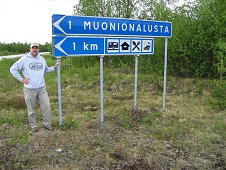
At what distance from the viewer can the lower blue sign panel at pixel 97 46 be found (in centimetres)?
580

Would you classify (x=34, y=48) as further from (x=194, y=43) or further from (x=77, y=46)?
(x=194, y=43)

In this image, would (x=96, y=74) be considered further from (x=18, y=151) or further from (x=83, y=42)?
(x=18, y=151)

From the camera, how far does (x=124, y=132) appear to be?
20.5ft

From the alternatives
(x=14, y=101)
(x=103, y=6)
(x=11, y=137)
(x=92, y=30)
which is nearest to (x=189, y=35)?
(x=92, y=30)

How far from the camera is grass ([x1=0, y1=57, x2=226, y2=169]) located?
489 cm

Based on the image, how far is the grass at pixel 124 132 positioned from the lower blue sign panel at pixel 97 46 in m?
1.58

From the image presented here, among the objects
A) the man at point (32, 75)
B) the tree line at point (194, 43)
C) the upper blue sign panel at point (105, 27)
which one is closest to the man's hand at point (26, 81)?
the man at point (32, 75)

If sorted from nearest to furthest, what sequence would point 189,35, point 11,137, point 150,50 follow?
point 11,137
point 150,50
point 189,35

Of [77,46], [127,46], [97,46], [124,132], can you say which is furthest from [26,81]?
[127,46]

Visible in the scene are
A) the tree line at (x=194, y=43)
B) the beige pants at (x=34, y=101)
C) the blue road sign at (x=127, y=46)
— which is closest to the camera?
the beige pants at (x=34, y=101)

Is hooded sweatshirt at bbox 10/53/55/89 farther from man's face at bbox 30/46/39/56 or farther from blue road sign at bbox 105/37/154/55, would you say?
blue road sign at bbox 105/37/154/55

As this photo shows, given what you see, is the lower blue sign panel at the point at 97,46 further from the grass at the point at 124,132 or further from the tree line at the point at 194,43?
the tree line at the point at 194,43

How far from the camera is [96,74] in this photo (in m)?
12.9

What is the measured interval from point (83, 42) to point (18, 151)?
97.7 inches
